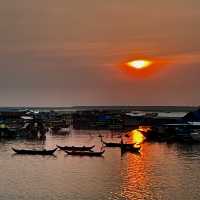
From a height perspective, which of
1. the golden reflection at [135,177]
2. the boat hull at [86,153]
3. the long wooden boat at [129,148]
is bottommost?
the golden reflection at [135,177]

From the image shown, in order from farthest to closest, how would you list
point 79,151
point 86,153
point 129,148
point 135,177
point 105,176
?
point 129,148 → point 79,151 → point 86,153 → point 105,176 → point 135,177

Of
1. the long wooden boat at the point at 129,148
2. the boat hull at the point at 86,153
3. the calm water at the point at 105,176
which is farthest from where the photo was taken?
the long wooden boat at the point at 129,148

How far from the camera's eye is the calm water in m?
38.3

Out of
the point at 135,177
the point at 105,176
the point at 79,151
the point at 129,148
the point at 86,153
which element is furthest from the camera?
the point at 129,148

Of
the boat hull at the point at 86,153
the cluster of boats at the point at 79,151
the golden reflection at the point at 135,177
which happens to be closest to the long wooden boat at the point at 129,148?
the cluster of boats at the point at 79,151

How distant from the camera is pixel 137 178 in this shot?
45094mm

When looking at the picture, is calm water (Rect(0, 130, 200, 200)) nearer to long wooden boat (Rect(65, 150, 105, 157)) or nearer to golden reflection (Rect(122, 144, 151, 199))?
golden reflection (Rect(122, 144, 151, 199))

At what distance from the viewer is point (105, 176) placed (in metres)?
46.6

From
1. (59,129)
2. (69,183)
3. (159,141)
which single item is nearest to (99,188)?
(69,183)

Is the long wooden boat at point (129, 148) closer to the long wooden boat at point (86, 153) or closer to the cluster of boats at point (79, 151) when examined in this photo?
the cluster of boats at point (79, 151)

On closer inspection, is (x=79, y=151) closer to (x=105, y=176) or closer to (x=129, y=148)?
(x=129, y=148)

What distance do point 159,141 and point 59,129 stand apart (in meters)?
32.3

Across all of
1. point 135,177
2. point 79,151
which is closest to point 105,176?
point 135,177

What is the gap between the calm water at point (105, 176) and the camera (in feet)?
126
